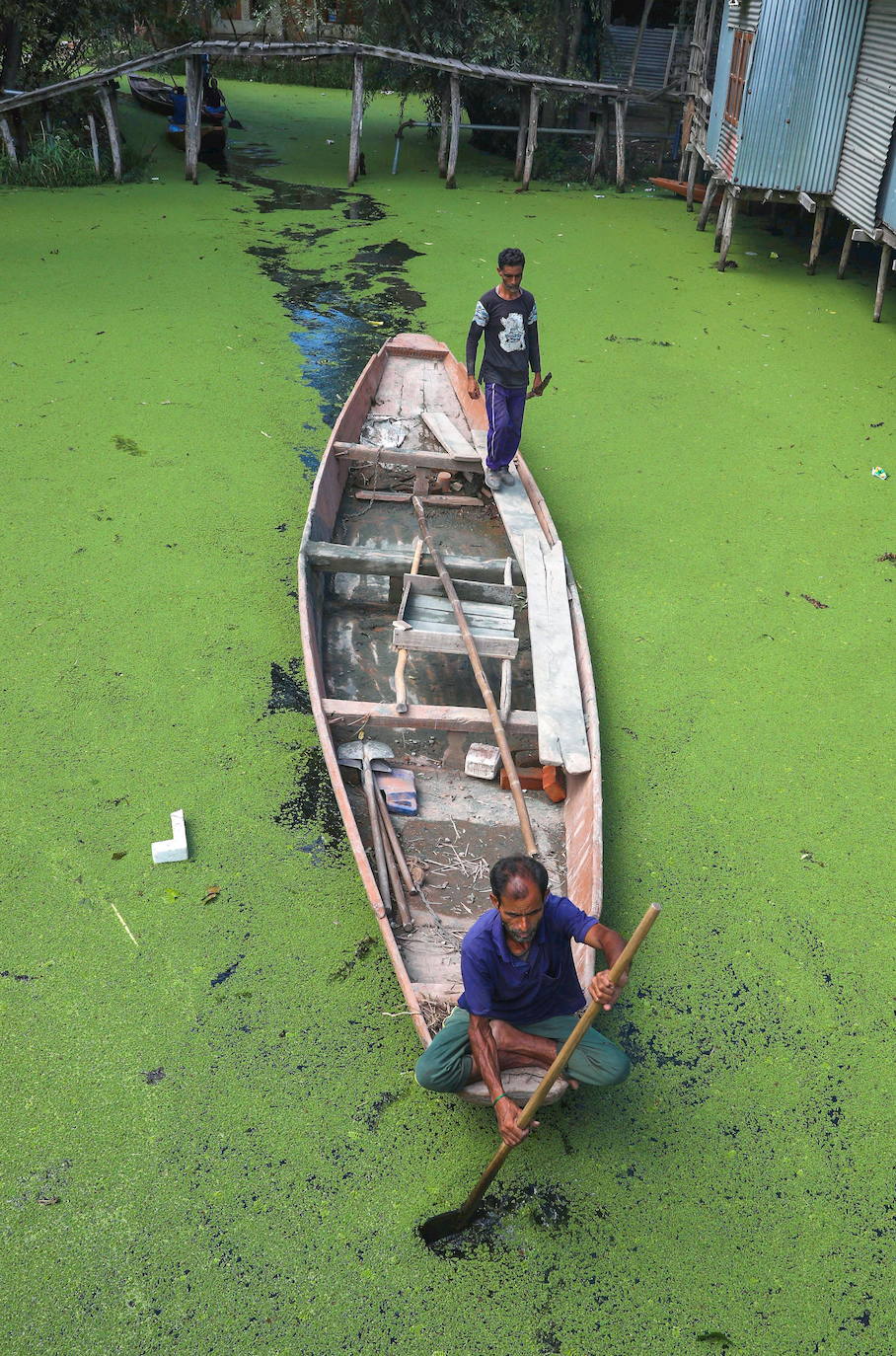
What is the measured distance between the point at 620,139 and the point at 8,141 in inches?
299

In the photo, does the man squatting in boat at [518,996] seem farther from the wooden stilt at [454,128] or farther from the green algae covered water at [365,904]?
the wooden stilt at [454,128]

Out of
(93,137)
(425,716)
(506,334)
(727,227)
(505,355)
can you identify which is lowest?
(425,716)

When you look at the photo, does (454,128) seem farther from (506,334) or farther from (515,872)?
(515,872)

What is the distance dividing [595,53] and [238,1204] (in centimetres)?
1631

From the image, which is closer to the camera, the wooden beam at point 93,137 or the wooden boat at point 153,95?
the wooden beam at point 93,137

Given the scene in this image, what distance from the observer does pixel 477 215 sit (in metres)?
12.0

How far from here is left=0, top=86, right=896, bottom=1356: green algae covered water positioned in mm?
2617

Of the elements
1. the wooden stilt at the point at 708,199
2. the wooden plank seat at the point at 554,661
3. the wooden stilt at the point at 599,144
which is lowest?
the wooden plank seat at the point at 554,661

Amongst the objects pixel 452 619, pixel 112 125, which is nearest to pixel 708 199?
pixel 112 125

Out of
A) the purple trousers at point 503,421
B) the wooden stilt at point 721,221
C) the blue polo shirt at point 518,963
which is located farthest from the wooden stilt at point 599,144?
the blue polo shirt at point 518,963

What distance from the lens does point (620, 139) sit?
13250 millimetres

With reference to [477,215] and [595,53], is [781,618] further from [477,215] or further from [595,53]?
[595,53]

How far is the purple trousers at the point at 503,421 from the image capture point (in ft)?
18.2

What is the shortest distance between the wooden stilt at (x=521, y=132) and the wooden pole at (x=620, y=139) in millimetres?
1205
